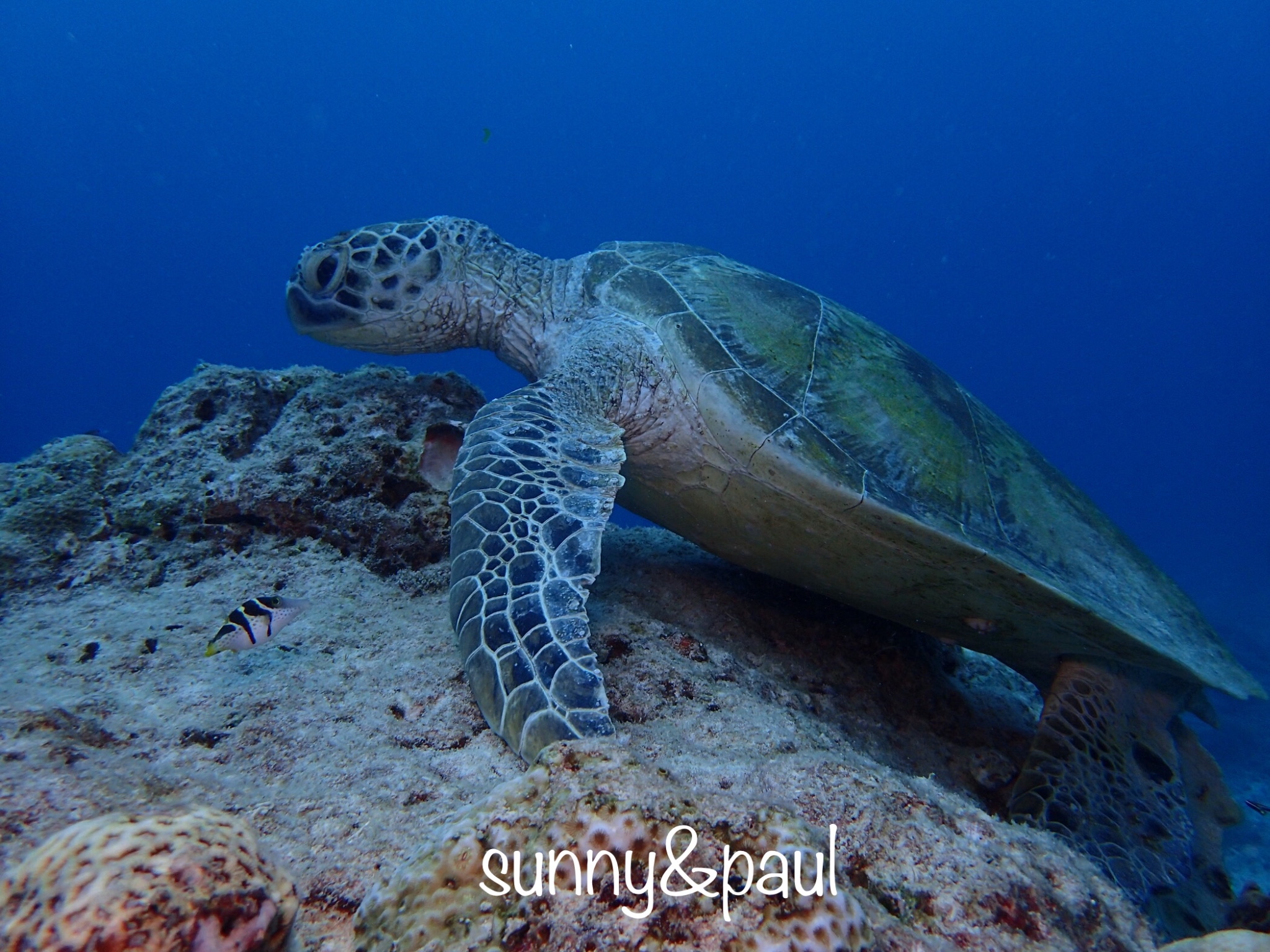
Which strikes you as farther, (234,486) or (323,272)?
(323,272)

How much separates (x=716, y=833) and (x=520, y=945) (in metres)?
0.41

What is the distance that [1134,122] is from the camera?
238 ft

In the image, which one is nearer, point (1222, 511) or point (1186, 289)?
point (1222, 511)

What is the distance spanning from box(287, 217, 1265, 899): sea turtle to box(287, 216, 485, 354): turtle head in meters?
0.02

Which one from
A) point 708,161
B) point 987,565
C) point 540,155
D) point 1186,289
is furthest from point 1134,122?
point 987,565

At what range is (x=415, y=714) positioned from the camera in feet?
6.57

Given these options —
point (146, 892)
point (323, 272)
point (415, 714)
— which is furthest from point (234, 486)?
point (146, 892)

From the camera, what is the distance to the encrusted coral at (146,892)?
2.69 ft

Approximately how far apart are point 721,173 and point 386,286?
97.2 metres

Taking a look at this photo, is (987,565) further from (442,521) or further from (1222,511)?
(1222,511)

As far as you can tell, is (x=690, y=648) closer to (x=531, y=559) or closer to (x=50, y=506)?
(x=531, y=559)

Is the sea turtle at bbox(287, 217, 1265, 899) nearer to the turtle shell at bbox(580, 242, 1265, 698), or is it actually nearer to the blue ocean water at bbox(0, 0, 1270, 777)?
the turtle shell at bbox(580, 242, 1265, 698)

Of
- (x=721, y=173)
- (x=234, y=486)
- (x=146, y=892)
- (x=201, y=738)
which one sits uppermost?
(x=721, y=173)

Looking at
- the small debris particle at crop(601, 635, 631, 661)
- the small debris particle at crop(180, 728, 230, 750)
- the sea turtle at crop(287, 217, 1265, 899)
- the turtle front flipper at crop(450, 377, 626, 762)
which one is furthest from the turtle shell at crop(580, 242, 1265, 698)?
the small debris particle at crop(180, 728, 230, 750)
